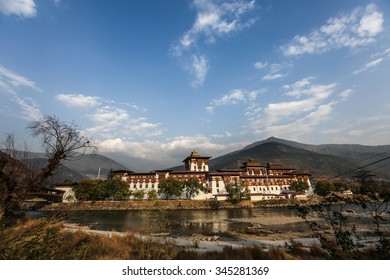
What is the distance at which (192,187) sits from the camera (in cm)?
5856

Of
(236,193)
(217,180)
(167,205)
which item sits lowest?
(167,205)

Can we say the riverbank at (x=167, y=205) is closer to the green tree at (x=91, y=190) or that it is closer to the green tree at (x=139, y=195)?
the green tree at (x=91, y=190)

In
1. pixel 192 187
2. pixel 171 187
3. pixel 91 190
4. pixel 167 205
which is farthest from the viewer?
pixel 192 187

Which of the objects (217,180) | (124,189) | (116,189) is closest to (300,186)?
(217,180)

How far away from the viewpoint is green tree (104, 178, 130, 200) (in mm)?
56844

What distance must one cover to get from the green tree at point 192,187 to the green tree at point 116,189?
16.4 metres

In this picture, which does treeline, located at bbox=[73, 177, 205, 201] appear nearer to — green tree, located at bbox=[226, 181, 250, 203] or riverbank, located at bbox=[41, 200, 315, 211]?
riverbank, located at bbox=[41, 200, 315, 211]

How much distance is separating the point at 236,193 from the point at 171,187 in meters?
17.8

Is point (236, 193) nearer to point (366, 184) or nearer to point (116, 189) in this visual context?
point (116, 189)

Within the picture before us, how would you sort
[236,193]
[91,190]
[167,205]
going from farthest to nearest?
[236,193], [91,190], [167,205]

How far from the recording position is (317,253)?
9617 millimetres

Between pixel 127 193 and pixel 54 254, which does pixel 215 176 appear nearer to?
pixel 127 193
